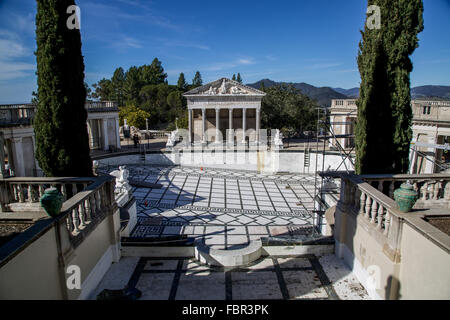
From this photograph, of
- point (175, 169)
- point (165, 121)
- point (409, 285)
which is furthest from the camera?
point (165, 121)

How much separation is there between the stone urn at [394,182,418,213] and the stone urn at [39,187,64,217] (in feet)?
17.9

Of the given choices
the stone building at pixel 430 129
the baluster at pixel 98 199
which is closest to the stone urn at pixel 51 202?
the baluster at pixel 98 199

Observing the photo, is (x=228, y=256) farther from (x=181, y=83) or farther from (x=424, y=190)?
(x=181, y=83)

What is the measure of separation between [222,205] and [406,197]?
10447 mm

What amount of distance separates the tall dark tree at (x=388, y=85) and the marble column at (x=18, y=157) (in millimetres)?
18040

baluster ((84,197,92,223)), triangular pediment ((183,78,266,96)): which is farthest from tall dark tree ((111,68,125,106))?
baluster ((84,197,92,223))

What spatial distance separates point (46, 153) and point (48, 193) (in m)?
4.10

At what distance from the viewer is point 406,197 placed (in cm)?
474

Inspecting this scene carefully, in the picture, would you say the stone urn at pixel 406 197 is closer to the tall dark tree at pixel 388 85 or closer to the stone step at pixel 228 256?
the stone step at pixel 228 256

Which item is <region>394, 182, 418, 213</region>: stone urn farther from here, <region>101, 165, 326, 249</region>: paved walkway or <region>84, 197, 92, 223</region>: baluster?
<region>101, 165, 326, 249</region>: paved walkway

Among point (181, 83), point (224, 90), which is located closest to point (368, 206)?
point (224, 90)

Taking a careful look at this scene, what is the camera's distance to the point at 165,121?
192ft
